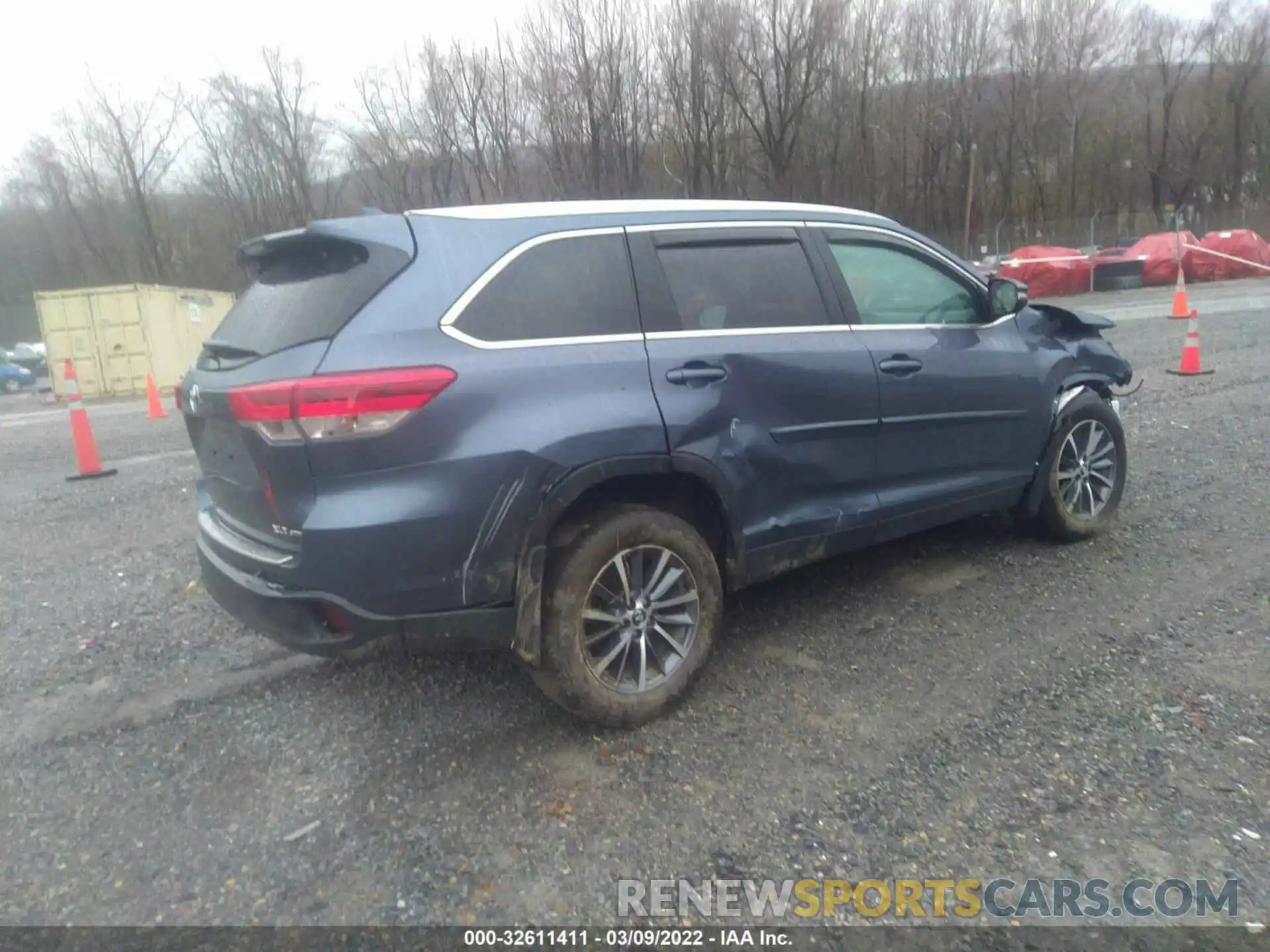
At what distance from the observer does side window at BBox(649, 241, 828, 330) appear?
370 centimetres

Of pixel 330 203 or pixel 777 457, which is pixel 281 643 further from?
pixel 330 203

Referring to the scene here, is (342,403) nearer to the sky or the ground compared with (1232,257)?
nearer to the sky

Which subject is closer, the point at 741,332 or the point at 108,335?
the point at 741,332

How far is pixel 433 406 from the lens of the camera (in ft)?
9.80

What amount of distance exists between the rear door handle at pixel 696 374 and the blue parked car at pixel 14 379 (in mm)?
31896

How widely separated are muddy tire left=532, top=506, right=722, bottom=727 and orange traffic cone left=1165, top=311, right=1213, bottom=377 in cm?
871

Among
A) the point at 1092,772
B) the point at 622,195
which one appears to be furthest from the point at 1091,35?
the point at 1092,772

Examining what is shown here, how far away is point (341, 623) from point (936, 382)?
9.18 feet

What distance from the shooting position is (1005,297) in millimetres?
4719

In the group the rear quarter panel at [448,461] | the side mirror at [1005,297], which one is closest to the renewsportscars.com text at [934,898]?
the rear quarter panel at [448,461]

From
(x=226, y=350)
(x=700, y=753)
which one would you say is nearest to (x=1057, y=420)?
(x=700, y=753)

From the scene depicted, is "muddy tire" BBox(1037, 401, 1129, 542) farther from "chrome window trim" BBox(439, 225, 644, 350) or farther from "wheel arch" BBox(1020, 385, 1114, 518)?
"chrome window trim" BBox(439, 225, 644, 350)

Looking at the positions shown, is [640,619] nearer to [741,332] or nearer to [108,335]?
[741,332]

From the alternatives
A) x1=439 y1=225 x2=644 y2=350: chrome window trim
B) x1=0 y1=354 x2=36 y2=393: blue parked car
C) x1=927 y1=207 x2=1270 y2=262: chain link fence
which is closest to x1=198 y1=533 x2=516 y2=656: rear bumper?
x1=439 y1=225 x2=644 y2=350: chrome window trim
